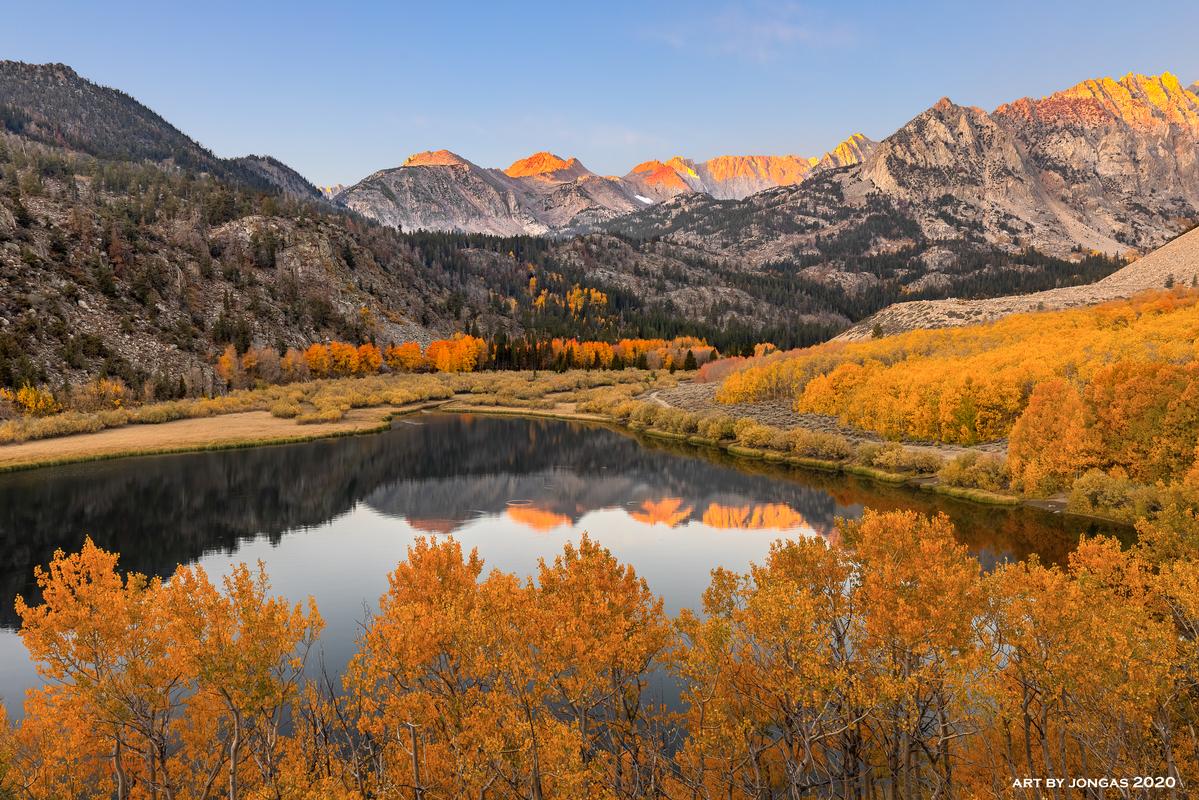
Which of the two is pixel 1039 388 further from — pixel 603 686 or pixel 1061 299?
pixel 1061 299

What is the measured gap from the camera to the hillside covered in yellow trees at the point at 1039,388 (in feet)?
187

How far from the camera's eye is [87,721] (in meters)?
19.9

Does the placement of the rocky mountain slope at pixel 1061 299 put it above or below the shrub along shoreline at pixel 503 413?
above

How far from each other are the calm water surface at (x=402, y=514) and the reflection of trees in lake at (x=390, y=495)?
25 centimetres

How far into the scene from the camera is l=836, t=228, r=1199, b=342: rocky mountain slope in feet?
526

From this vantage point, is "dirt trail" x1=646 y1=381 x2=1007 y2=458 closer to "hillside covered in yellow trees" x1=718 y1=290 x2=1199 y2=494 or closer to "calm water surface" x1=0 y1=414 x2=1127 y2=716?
"hillside covered in yellow trees" x1=718 y1=290 x2=1199 y2=494

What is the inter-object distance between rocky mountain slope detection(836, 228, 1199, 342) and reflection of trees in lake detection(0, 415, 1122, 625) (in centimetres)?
9792

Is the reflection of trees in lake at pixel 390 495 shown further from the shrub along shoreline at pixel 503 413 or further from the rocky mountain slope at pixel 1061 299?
the rocky mountain slope at pixel 1061 299

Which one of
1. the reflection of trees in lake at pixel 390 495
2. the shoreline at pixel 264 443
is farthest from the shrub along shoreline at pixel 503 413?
the reflection of trees in lake at pixel 390 495

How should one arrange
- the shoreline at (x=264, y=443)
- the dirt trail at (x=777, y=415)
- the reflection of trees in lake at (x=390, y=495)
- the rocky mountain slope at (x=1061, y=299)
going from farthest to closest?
the rocky mountain slope at (x=1061, y=299) < the dirt trail at (x=777, y=415) < the shoreline at (x=264, y=443) < the reflection of trees in lake at (x=390, y=495)

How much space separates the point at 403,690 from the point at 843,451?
232 feet

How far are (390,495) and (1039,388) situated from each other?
67249mm

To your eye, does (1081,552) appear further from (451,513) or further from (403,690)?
(451,513)

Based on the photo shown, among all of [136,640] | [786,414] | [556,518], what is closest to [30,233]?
[556,518]
